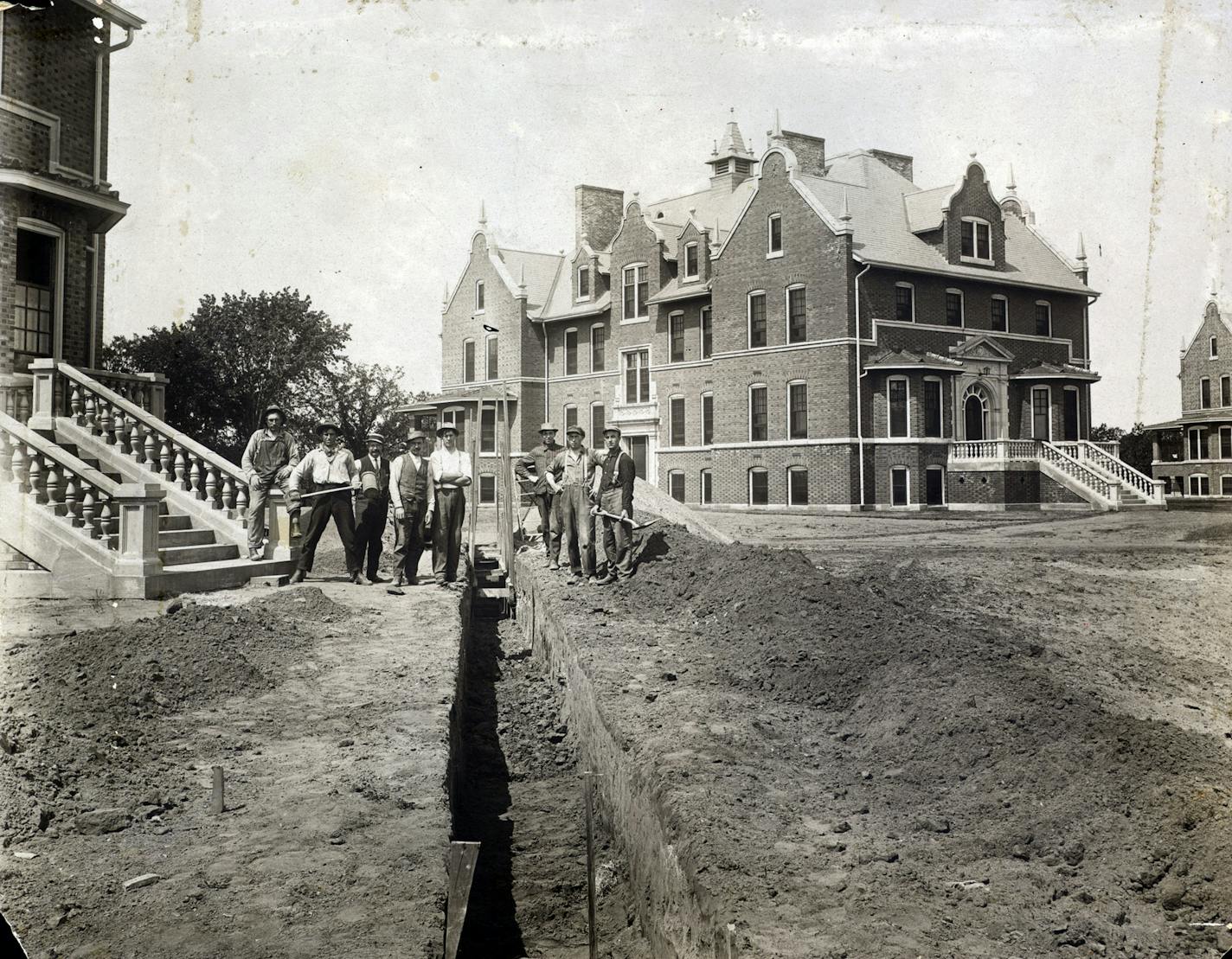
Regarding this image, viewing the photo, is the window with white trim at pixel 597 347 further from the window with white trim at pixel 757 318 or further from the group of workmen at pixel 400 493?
the group of workmen at pixel 400 493

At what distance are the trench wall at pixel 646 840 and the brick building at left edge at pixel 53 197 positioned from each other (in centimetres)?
788

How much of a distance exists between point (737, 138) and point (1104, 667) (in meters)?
32.6

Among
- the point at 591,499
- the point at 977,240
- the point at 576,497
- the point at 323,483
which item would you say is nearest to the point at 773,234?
the point at 977,240

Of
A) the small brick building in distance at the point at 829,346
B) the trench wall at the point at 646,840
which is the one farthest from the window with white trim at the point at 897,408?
the trench wall at the point at 646,840

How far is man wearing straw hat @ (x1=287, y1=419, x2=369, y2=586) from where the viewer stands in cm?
1191

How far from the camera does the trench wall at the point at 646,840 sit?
446 cm

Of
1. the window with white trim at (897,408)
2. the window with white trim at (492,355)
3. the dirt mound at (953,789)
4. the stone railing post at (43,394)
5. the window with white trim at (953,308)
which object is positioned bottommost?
the dirt mound at (953,789)

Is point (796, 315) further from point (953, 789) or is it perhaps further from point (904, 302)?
point (953, 789)

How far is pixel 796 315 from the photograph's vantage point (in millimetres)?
29016

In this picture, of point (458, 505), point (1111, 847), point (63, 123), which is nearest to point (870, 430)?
point (458, 505)

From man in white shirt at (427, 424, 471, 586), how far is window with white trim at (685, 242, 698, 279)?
22.9m

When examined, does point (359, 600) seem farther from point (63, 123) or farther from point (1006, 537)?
point (1006, 537)

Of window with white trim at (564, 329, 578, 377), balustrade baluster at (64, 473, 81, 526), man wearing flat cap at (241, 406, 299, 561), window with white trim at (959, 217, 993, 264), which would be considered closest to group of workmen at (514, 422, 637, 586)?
man wearing flat cap at (241, 406, 299, 561)

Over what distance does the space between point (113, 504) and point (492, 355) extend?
17.4 metres
